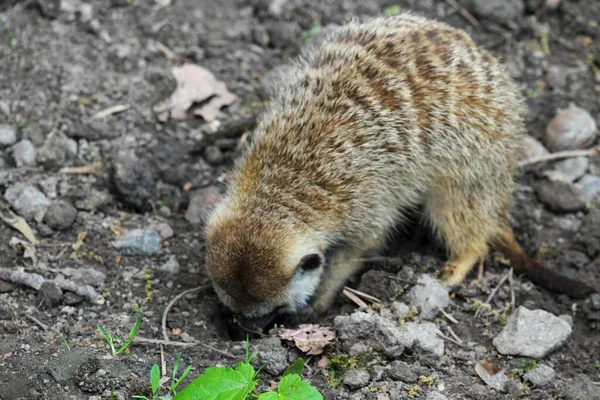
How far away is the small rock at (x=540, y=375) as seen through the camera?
3.79 metres

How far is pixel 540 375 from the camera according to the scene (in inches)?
150

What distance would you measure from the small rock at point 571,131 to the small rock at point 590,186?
1.01ft

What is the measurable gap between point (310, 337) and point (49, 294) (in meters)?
1.44

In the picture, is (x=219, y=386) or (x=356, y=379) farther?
(x=356, y=379)

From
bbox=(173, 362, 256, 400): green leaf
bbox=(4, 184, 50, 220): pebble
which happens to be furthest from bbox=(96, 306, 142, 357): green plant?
bbox=(4, 184, 50, 220): pebble

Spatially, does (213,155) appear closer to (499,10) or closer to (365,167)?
(365,167)

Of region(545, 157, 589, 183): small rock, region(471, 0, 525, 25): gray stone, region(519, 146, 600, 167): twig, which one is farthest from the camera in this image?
region(471, 0, 525, 25): gray stone

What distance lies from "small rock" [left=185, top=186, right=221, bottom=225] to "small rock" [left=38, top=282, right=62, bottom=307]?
1137mm

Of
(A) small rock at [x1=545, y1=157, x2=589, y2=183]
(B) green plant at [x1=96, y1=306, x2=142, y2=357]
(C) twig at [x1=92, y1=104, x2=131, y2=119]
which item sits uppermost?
(C) twig at [x1=92, y1=104, x2=131, y2=119]

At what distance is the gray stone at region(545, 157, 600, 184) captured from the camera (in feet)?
17.1

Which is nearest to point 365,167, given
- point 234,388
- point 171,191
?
point 171,191

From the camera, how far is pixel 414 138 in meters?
4.32

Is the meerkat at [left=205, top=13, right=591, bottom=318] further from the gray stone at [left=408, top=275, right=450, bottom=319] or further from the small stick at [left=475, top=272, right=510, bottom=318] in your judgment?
the gray stone at [left=408, top=275, right=450, bottom=319]

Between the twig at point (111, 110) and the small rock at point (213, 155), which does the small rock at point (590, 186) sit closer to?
the small rock at point (213, 155)
